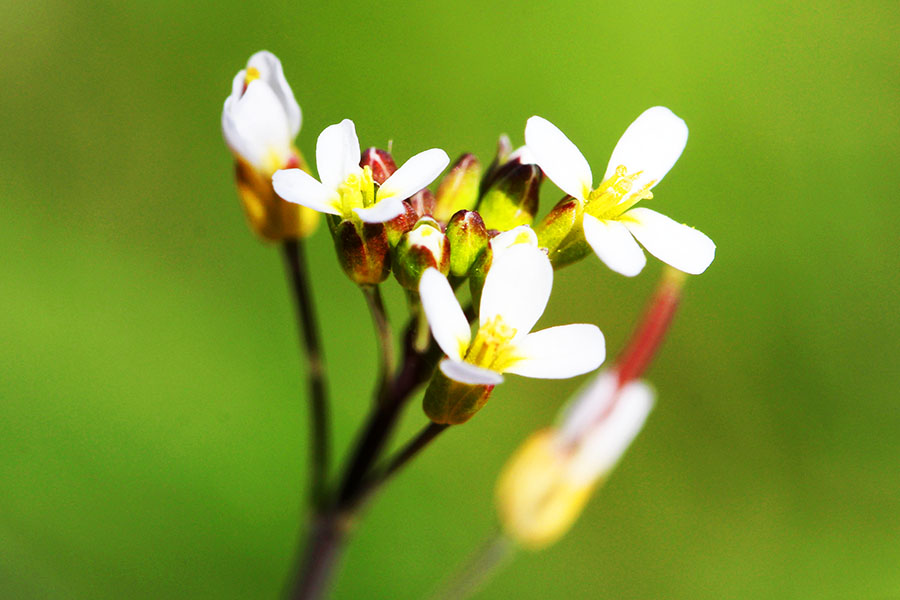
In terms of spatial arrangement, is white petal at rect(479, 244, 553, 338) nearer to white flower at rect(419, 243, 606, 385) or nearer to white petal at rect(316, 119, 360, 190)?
white flower at rect(419, 243, 606, 385)

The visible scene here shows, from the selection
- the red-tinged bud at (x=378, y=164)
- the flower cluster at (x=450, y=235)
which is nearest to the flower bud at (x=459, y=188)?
the flower cluster at (x=450, y=235)

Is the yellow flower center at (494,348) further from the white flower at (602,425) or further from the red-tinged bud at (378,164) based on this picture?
the white flower at (602,425)

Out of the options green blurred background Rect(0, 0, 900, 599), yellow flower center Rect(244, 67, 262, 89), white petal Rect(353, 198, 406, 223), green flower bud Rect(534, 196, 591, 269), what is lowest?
green blurred background Rect(0, 0, 900, 599)

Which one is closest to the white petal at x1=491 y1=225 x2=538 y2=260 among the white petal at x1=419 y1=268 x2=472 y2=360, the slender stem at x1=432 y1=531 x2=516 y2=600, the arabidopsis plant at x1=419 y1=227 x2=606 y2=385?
the arabidopsis plant at x1=419 y1=227 x2=606 y2=385

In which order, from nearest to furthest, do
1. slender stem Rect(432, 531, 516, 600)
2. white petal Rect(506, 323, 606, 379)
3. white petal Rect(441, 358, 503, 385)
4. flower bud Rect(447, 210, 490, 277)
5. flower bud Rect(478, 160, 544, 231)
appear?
1. white petal Rect(441, 358, 503, 385)
2. white petal Rect(506, 323, 606, 379)
3. flower bud Rect(447, 210, 490, 277)
4. flower bud Rect(478, 160, 544, 231)
5. slender stem Rect(432, 531, 516, 600)

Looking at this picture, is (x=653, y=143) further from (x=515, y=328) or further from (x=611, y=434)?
(x=611, y=434)

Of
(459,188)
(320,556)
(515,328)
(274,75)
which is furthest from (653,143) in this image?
(320,556)

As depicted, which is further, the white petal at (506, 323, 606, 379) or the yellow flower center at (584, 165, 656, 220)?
the yellow flower center at (584, 165, 656, 220)
